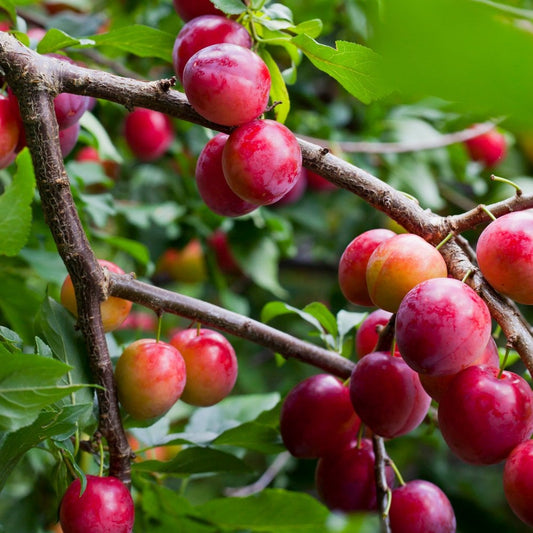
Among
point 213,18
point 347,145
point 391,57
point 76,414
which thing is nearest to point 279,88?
point 213,18

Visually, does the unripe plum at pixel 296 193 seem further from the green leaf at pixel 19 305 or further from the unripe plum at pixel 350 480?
the unripe plum at pixel 350 480

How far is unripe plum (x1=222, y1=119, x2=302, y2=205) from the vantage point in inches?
18.1

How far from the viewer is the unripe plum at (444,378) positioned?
18.8 inches

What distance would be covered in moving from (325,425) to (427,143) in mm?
987

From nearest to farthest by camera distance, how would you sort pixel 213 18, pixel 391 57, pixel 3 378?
1. pixel 391 57
2. pixel 3 378
3. pixel 213 18

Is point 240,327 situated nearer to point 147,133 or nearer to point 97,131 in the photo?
point 97,131

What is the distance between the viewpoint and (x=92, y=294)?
0.50m

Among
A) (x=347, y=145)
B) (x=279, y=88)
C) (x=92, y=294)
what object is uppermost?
(x=279, y=88)

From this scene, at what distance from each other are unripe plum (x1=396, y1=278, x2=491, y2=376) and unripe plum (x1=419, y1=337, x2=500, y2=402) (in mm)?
40

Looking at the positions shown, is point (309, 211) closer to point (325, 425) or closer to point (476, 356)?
point (325, 425)

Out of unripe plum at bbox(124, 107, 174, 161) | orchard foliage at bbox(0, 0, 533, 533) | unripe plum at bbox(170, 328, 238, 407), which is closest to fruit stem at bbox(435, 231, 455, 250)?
orchard foliage at bbox(0, 0, 533, 533)

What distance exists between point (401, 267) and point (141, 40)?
1.14 feet

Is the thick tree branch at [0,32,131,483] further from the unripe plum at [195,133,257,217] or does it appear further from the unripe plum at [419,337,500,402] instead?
the unripe plum at [419,337,500,402]

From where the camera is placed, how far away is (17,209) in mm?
582
